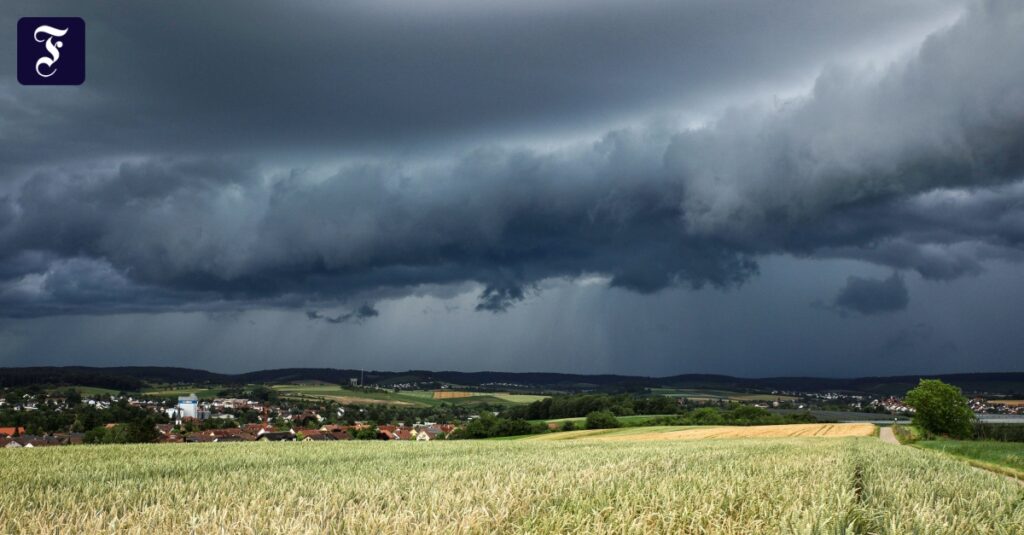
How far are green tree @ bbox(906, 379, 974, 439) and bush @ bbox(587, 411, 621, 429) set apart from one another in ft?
108

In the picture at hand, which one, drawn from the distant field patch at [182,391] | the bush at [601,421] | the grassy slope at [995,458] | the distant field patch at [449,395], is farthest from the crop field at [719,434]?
the distant field patch at [182,391]

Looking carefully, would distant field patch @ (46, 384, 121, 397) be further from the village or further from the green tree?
the green tree

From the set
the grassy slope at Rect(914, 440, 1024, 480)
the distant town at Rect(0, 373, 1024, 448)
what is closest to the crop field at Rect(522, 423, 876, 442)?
the grassy slope at Rect(914, 440, 1024, 480)

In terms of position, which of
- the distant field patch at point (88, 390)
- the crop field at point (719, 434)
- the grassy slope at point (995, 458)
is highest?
the grassy slope at point (995, 458)

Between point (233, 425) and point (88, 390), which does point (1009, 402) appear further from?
point (88, 390)

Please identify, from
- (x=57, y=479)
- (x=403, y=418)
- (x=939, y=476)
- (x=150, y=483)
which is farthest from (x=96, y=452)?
(x=403, y=418)

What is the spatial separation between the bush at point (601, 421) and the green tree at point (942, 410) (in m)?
32.9

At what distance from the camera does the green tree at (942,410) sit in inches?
2781

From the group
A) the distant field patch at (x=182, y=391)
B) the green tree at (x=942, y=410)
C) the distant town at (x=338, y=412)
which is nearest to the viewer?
the distant town at (x=338, y=412)

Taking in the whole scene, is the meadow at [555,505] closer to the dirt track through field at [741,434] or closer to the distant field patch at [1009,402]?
the dirt track through field at [741,434]

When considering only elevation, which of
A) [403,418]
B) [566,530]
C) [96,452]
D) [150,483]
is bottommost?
[403,418]

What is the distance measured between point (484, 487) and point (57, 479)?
27.9ft

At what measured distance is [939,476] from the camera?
10.7 m

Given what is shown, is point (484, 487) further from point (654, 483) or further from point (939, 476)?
point (939, 476)
